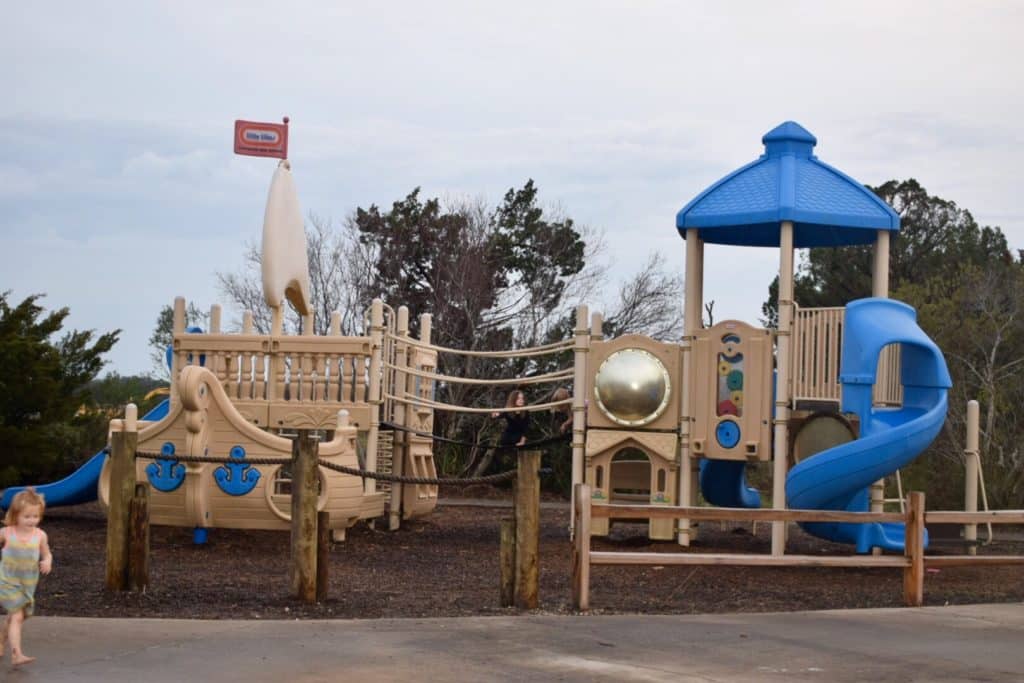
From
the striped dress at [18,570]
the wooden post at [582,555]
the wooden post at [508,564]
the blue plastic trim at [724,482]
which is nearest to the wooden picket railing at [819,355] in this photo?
the blue plastic trim at [724,482]

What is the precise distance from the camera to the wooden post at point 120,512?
9.70 metres

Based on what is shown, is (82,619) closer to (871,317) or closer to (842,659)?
(842,659)

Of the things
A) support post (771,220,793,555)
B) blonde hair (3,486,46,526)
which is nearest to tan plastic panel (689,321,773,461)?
support post (771,220,793,555)

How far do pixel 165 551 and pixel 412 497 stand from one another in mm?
4296

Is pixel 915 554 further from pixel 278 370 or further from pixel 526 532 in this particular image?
pixel 278 370

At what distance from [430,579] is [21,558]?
17.0ft

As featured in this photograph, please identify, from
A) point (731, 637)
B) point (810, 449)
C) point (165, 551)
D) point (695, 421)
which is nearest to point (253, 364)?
point (165, 551)

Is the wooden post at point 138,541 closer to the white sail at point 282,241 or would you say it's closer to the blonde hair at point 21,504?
the blonde hair at point 21,504

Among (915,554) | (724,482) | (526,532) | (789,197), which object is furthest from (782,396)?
(526,532)

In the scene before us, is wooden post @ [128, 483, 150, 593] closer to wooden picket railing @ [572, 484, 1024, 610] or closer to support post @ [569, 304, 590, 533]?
wooden picket railing @ [572, 484, 1024, 610]

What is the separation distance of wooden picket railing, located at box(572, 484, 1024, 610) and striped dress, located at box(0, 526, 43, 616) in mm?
3832

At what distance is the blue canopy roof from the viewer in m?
15.0

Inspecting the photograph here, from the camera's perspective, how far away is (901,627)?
30.0 ft

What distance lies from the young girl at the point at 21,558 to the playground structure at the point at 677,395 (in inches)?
A: 236
